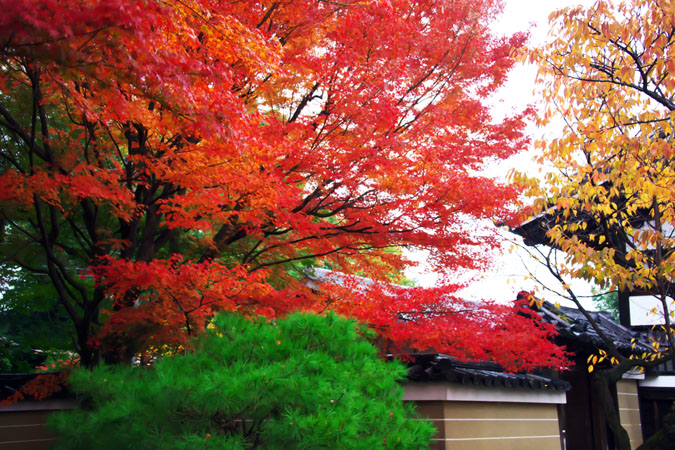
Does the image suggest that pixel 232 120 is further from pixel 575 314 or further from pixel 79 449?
pixel 575 314

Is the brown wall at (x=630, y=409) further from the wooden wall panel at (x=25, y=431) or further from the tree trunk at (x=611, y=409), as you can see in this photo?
the wooden wall panel at (x=25, y=431)

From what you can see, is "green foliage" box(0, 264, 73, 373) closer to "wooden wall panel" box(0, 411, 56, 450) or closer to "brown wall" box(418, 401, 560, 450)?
"wooden wall panel" box(0, 411, 56, 450)

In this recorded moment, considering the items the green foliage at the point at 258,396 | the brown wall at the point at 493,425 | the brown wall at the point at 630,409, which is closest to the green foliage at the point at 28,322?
the green foliage at the point at 258,396

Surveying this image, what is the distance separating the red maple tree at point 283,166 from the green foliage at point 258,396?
1.48m

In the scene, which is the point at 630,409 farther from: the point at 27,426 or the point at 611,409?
the point at 27,426

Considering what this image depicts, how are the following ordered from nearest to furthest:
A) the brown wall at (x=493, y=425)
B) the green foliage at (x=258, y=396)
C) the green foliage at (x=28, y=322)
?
the green foliage at (x=258, y=396) → the brown wall at (x=493, y=425) → the green foliage at (x=28, y=322)

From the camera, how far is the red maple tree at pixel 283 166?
680 centimetres

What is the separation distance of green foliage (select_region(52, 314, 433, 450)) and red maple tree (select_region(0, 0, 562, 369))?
1479 millimetres

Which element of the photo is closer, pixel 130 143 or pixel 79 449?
pixel 79 449

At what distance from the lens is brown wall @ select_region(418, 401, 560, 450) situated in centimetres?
770

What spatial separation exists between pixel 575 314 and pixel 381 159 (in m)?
9.51

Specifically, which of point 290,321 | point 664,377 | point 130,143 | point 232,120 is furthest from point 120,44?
point 664,377

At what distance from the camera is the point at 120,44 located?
4.47 m

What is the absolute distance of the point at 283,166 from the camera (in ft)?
26.9
